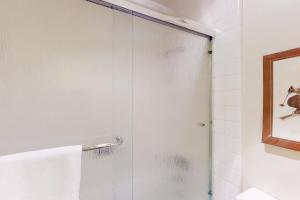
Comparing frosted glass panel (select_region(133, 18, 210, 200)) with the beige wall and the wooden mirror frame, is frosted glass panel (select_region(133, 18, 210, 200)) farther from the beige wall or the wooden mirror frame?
the wooden mirror frame

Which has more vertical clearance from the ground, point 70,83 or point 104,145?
point 70,83

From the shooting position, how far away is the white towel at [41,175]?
0.72m

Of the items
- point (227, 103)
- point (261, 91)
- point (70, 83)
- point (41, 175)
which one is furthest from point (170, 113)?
point (41, 175)

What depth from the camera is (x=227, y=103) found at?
139 centimetres

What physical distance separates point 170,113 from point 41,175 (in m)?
0.88

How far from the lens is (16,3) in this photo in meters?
0.88

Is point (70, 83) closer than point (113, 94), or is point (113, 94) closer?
point (70, 83)

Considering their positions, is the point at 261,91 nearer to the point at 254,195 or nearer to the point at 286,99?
the point at 286,99

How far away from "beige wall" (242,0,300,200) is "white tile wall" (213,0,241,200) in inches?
2.2

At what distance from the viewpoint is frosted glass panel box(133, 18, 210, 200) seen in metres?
1.25

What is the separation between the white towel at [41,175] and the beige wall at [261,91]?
109cm

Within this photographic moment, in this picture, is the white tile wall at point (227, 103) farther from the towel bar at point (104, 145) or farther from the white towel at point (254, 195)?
the towel bar at point (104, 145)

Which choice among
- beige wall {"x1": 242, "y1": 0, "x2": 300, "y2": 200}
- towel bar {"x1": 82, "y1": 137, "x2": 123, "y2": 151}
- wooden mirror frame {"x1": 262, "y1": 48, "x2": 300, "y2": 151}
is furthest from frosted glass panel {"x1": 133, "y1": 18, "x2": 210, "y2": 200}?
wooden mirror frame {"x1": 262, "y1": 48, "x2": 300, "y2": 151}

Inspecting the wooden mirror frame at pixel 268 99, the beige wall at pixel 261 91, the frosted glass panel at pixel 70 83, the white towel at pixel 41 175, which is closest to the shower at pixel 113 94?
the frosted glass panel at pixel 70 83
